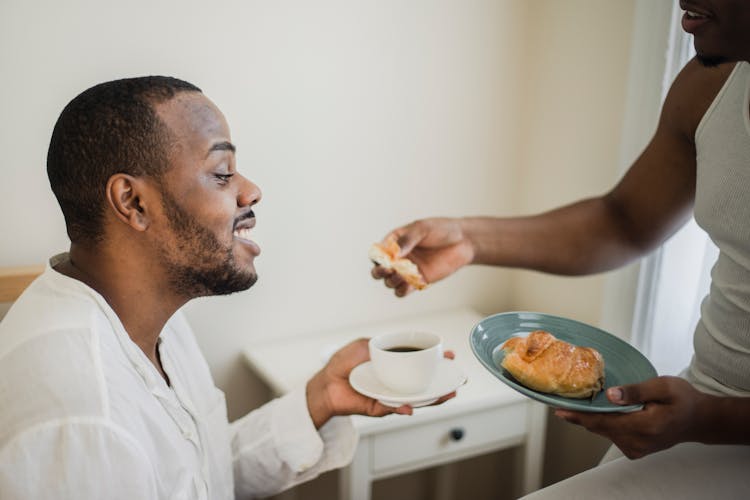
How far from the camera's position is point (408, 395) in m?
1.15

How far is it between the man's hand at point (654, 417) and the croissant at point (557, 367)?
9 centimetres

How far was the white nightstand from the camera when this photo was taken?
1579mm

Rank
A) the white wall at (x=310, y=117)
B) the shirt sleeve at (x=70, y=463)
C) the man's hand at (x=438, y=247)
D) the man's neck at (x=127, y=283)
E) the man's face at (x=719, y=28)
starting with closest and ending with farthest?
the shirt sleeve at (x=70, y=463) → the man's face at (x=719, y=28) → the man's neck at (x=127, y=283) → the man's hand at (x=438, y=247) → the white wall at (x=310, y=117)

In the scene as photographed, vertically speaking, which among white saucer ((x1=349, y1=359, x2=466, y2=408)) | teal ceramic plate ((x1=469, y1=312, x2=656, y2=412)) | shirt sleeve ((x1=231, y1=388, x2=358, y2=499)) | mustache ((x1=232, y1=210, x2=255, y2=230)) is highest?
mustache ((x1=232, y1=210, x2=255, y2=230))

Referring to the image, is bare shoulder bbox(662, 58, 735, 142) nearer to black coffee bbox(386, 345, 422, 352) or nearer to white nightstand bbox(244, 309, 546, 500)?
black coffee bbox(386, 345, 422, 352)

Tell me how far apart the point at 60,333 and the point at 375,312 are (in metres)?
1.22

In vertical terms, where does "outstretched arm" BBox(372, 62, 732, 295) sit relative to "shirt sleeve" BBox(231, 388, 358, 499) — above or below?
above

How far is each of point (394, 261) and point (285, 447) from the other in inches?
16.9

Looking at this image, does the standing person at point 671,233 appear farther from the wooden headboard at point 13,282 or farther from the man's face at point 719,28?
the wooden headboard at point 13,282

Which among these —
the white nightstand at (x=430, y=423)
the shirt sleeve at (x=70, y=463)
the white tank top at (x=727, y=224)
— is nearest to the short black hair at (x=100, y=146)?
the shirt sleeve at (x=70, y=463)

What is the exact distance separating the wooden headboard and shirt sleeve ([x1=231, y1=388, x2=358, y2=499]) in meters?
0.57

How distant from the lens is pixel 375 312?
6.81 feet

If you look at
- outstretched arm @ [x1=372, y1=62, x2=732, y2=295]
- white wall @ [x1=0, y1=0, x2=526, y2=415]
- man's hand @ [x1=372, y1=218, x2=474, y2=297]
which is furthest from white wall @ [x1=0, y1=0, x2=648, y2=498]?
man's hand @ [x1=372, y1=218, x2=474, y2=297]

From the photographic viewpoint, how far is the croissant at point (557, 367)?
1.07 meters
